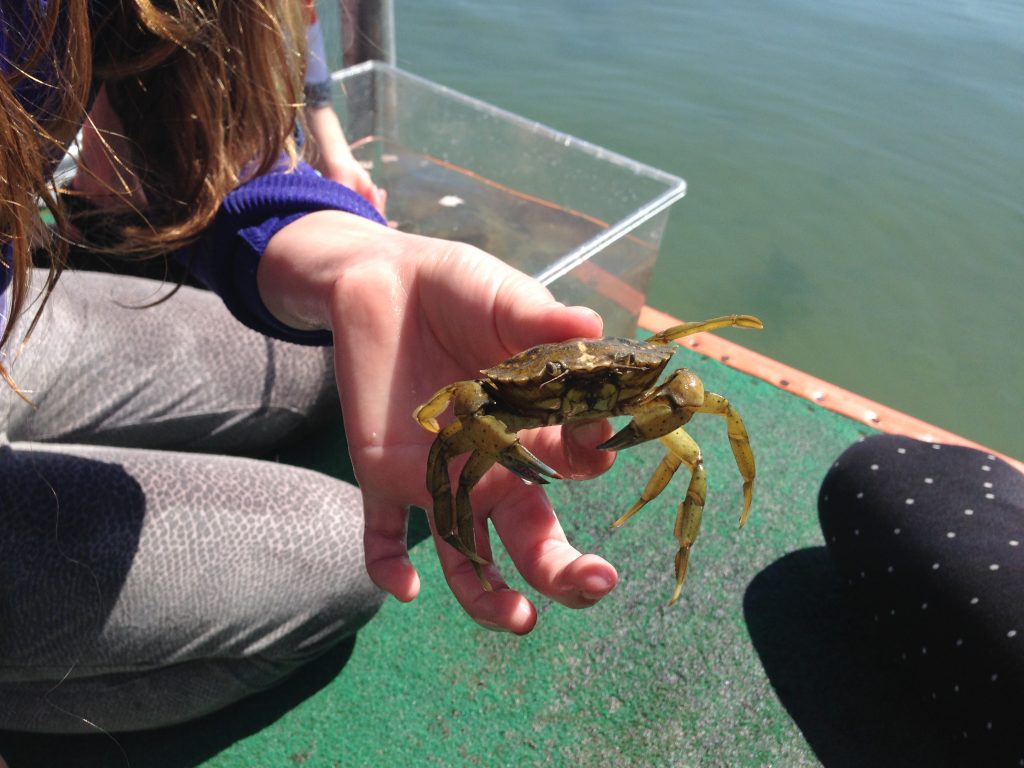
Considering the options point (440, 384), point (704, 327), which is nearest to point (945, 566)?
point (704, 327)

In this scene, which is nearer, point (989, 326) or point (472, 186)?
point (472, 186)

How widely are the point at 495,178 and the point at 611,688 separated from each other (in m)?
2.43

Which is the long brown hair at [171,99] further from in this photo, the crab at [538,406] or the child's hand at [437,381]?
the crab at [538,406]

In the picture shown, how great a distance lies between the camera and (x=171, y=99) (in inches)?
66.4

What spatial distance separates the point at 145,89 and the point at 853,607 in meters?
2.09

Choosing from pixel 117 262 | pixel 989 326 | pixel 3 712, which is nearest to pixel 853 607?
pixel 3 712

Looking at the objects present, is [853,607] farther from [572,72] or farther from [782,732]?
[572,72]

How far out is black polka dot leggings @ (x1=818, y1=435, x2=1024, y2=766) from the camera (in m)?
1.71

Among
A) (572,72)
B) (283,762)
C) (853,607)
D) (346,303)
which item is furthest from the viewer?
(572,72)

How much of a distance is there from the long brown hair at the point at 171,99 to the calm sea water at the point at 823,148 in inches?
104

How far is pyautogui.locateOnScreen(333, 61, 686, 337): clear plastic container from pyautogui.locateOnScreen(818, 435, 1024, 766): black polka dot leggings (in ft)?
3.47

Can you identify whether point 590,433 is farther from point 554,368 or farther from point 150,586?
point 150,586

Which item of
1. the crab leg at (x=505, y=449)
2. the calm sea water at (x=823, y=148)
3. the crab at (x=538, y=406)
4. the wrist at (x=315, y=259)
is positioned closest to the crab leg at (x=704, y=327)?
the crab at (x=538, y=406)

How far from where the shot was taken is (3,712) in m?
1.70
